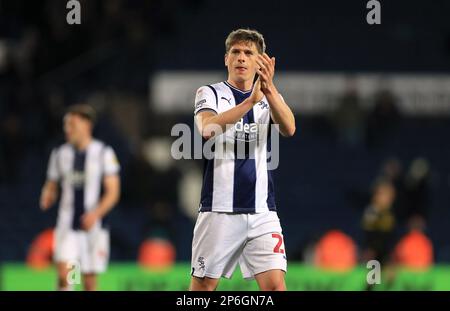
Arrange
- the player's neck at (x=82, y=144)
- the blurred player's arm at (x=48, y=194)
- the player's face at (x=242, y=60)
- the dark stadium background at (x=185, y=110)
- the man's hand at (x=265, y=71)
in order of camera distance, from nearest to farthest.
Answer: the man's hand at (x=265, y=71) < the player's face at (x=242, y=60) < the blurred player's arm at (x=48, y=194) < the player's neck at (x=82, y=144) < the dark stadium background at (x=185, y=110)

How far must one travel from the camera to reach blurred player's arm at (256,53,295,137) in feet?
17.3

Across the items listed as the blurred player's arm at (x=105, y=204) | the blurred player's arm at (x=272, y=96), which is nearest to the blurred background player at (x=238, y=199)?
the blurred player's arm at (x=272, y=96)

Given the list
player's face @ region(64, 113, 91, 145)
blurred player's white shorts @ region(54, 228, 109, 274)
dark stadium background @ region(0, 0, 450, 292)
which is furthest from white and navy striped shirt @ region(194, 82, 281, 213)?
dark stadium background @ region(0, 0, 450, 292)

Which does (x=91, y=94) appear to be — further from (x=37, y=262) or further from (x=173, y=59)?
(x=37, y=262)

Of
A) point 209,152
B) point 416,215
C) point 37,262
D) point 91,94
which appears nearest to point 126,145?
point 91,94

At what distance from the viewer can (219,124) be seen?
5.39 metres

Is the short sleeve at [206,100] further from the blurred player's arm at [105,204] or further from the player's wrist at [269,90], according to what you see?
the blurred player's arm at [105,204]

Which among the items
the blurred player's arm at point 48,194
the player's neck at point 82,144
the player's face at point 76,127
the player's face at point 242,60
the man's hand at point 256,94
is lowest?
the blurred player's arm at point 48,194

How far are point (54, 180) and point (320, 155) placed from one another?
766cm

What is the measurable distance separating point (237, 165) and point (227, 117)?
1.48 feet

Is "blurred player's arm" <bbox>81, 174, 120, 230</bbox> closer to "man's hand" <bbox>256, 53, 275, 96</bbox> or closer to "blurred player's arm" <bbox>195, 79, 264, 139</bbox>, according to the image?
"blurred player's arm" <bbox>195, 79, 264, 139</bbox>

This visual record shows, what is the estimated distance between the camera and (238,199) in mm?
5691

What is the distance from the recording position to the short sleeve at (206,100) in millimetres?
5637

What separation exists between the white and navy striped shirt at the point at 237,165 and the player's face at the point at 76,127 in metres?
3.68
